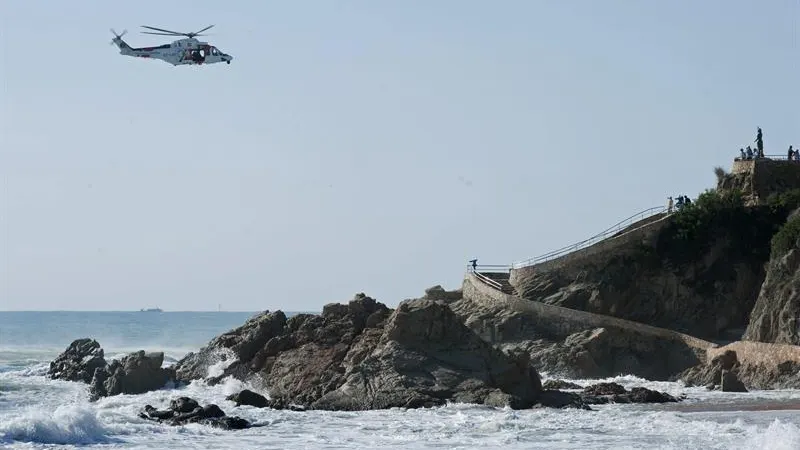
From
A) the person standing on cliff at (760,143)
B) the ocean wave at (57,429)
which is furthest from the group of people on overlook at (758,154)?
the ocean wave at (57,429)

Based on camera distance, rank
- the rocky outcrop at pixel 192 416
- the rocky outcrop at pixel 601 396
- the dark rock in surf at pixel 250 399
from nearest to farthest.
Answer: the rocky outcrop at pixel 192 416 < the rocky outcrop at pixel 601 396 < the dark rock in surf at pixel 250 399

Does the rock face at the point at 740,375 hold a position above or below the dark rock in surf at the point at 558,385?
above

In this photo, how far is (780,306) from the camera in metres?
51.4

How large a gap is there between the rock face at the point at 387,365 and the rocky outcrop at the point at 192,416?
370cm

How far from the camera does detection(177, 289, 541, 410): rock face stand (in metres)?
42.9

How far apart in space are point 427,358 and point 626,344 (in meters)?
12.5

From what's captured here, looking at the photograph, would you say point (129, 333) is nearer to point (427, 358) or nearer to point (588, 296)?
point (588, 296)

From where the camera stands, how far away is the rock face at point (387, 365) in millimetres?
42875

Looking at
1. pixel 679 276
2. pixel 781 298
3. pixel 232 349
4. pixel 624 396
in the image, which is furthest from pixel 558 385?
pixel 679 276

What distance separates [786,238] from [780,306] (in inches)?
124

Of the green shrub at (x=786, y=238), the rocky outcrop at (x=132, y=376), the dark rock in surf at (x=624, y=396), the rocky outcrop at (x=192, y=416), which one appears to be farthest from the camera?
the green shrub at (x=786, y=238)

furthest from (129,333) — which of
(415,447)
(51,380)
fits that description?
(415,447)

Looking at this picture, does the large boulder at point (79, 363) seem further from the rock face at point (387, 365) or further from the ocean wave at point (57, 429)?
the ocean wave at point (57, 429)

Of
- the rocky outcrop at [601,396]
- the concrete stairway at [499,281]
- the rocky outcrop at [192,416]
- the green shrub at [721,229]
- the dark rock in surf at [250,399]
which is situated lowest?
the rocky outcrop at [192,416]
